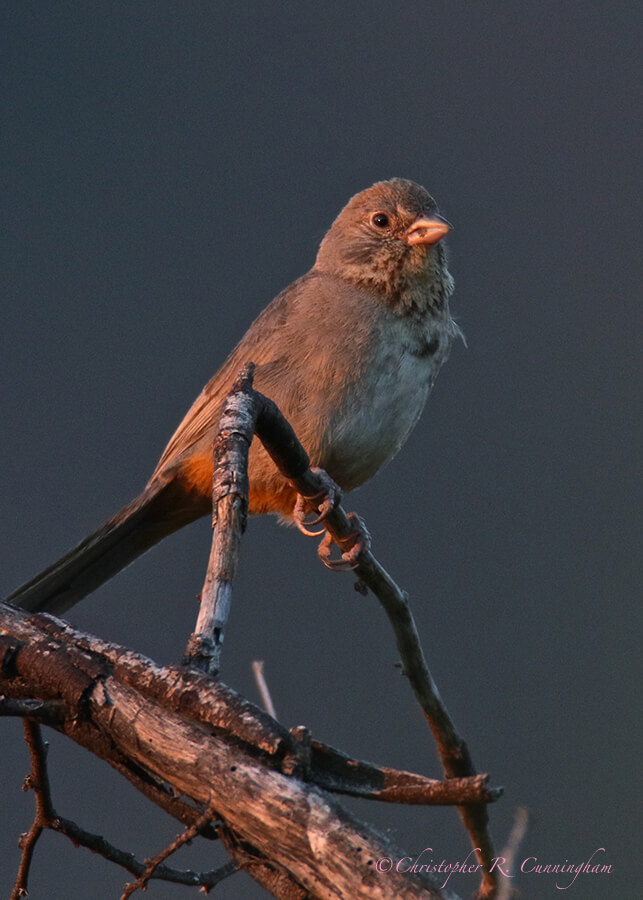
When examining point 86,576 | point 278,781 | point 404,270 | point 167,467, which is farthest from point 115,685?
point 404,270

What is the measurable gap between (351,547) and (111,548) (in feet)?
3.86

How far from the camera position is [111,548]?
406cm

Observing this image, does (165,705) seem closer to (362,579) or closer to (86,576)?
(362,579)

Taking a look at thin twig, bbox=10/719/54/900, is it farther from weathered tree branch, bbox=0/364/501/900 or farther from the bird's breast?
the bird's breast

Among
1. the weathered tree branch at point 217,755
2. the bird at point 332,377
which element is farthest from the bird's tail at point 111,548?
the weathered tree branch at point 217,755

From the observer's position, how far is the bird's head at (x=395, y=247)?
4195 mm

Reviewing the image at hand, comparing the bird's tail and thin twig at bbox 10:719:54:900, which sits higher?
the bird's tail

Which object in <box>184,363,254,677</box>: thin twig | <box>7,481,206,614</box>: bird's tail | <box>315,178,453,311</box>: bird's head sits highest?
<box>315,178,453,311</box>: bird's head

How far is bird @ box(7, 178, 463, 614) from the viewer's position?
3.85 m

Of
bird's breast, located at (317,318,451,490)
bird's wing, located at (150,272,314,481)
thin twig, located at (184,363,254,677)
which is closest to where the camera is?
thin twig, located at (184,363,254,677)

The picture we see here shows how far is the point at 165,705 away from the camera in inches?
59.7

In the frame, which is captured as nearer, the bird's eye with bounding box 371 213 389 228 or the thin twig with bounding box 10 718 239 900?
the thin twig with bounding box 10 718 239 900

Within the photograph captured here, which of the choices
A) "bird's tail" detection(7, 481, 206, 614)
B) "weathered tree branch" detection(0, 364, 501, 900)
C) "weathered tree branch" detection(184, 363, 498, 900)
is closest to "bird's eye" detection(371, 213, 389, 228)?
"bird's tail" detection(7, 481, 206, 614)

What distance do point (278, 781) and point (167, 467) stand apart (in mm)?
2967
